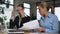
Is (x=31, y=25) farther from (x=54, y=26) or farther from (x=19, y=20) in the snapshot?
(x=54, y=26)

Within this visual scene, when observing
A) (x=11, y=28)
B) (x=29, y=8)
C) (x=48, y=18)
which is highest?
(x=29, y=8)

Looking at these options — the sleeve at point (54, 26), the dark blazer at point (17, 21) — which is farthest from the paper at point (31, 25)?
the sleeve at point (54, 26)

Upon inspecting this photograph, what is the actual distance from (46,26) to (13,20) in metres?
0.51

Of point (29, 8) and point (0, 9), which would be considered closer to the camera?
point (29, 8)

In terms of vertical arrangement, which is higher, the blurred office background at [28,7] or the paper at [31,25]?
the blurred office background at [28,7]

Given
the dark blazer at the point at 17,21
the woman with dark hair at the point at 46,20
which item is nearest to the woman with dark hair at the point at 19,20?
the dark blazer at the point at 17,21

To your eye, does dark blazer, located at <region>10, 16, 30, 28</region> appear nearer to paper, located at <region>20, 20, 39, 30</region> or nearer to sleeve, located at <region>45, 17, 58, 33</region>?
paper, located at <region>20, 20, 39, 30</region>

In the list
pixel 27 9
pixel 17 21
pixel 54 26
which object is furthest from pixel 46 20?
pixel 17 21

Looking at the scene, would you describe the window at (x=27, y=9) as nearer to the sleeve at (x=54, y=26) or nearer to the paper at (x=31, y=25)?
the paper at (x=31, y=25)

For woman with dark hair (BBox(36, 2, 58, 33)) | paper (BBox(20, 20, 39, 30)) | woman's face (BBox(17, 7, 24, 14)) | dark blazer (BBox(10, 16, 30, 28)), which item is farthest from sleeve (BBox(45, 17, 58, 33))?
woman's face (BBox(17, 7, 24, 14))

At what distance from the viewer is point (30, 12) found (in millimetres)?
2367

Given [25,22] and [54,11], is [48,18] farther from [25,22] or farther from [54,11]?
[25,22]

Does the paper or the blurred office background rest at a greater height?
the blurred office background

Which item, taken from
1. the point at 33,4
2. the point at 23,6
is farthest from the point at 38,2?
the point at 23,6
